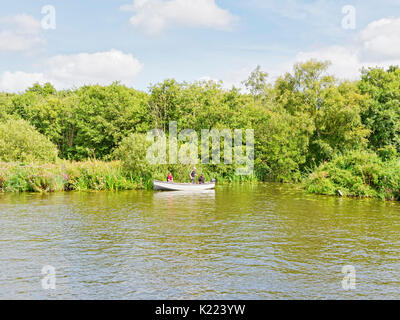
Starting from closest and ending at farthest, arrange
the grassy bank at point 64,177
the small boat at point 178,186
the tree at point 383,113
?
the grassy bank at point 64,177, the small boat at point 178,186, the tree at point 383,113

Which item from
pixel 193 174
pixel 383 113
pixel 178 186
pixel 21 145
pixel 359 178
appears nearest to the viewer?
pixel 359 178

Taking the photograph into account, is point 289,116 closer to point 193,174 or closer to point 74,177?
point 193,174

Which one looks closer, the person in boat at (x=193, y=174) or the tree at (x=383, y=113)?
the person in boat at (x=193, y=174)

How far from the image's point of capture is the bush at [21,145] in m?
36.7

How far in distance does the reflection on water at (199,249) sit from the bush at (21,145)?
13410mm

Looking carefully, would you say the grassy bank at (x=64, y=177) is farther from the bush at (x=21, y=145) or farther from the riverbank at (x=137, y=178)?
the bush at (x=21, y=145)

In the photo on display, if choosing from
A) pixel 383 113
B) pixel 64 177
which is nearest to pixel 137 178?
pixel 64 177

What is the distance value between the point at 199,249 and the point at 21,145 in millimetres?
28930

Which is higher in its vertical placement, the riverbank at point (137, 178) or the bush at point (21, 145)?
the bush at point (21, 145)

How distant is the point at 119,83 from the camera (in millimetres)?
58750

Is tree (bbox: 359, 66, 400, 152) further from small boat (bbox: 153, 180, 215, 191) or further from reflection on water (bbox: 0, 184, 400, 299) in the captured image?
reflection on water (bbox: 0, 184, 400, 299)

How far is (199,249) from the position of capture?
14203mm

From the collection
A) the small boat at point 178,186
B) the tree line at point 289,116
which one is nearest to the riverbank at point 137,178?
the small boat at point 178,186

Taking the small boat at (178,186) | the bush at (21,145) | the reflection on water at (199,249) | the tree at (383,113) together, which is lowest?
the reflection on water at (199,249)
